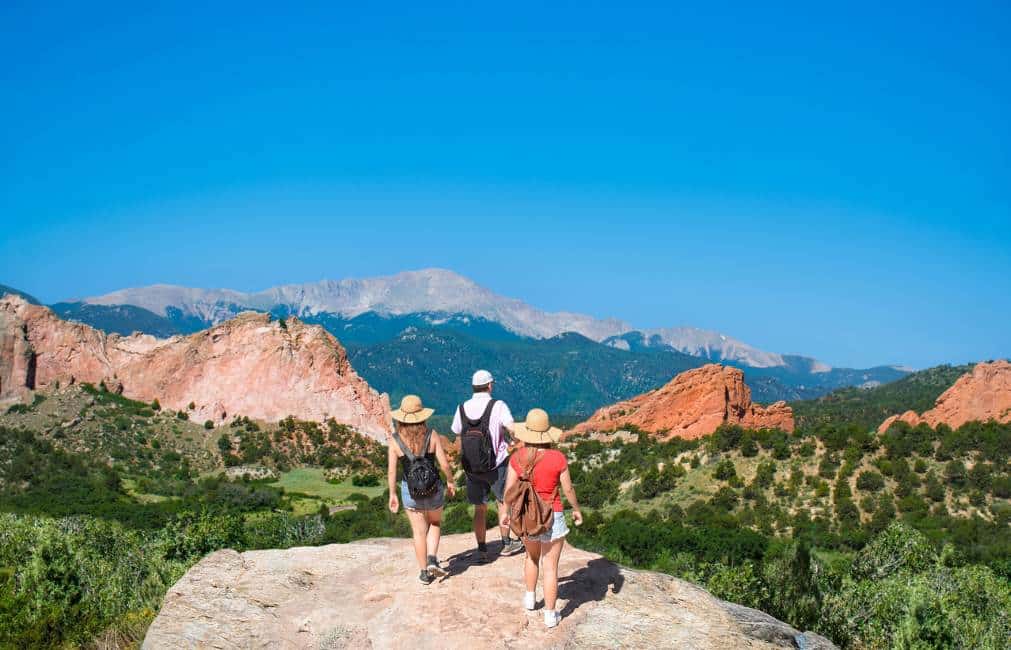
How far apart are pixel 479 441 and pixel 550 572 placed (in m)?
2.25

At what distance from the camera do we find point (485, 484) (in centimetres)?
1177

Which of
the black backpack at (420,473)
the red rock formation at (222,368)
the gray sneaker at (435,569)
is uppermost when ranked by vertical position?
the red rock formation at (222,368)

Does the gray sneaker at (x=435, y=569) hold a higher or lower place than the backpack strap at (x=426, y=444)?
lower

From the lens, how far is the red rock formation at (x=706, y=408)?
58.1m

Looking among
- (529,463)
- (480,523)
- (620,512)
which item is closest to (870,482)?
(620,512)

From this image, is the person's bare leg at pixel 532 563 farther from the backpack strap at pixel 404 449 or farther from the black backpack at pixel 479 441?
the backpack strap at pixel 404 449

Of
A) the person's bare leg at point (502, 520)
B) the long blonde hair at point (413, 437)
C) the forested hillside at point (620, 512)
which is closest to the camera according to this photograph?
the long blonde hair at point (413, 437)

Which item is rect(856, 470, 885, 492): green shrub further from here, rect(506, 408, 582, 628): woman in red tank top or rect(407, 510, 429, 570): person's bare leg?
rect(407, 510, 429, 570): person's bare leg

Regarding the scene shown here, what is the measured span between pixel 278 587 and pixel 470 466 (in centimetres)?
368

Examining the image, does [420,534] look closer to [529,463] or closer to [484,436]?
[484,436]

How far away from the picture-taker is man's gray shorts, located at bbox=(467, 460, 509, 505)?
454 inches

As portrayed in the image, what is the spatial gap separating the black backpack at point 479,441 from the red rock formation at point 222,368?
6240 centimetres

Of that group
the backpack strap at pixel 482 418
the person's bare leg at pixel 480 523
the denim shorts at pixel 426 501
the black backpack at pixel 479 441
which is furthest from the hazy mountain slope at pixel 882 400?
the denim shorts at pixel 426 501

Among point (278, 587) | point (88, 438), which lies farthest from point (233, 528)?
point (88, 438)
